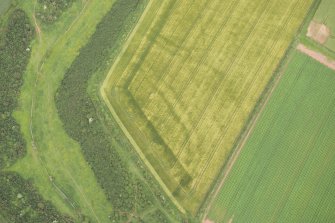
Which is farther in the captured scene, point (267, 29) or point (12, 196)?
point (267, 29)

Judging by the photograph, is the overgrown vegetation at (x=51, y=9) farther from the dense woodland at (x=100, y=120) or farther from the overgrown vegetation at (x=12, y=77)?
the dense woodland at (x=100, y=120)

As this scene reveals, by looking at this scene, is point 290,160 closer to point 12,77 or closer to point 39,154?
point 39,154

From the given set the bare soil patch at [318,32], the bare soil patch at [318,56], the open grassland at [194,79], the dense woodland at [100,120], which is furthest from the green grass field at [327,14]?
the dense woodland at [100,120]

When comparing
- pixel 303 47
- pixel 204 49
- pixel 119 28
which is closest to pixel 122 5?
pixel 119 28

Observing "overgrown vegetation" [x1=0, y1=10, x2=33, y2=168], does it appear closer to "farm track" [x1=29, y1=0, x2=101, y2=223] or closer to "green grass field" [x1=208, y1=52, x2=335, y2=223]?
"farm track" [x1=29, y1=0, x2=101, y2=223]

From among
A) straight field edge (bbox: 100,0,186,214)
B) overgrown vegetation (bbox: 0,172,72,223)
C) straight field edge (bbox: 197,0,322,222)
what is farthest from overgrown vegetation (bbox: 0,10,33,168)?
straight field edge (bbox: 197,0,322,222)

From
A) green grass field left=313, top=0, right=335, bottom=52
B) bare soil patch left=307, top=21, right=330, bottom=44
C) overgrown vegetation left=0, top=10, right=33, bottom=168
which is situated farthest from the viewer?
green grass field left=313, top=0, right=335, bottom=52

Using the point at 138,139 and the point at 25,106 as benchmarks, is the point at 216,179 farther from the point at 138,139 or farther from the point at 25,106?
the point at 25,106
